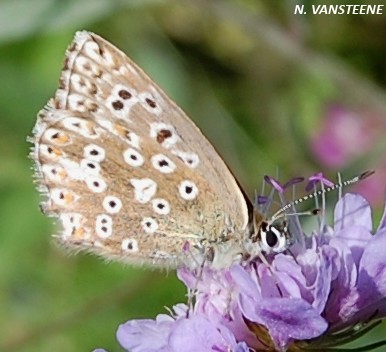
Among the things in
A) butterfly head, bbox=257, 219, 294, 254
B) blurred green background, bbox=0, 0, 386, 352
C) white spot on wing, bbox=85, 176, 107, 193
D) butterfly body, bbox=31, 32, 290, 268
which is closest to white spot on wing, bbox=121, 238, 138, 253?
butterfly body, bbox=31, 32, 290, 268

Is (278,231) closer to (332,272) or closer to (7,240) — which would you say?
(332,272)

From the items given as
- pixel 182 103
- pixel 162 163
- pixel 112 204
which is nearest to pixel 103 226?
pixel 112 204

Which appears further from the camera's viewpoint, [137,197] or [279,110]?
[279,110]

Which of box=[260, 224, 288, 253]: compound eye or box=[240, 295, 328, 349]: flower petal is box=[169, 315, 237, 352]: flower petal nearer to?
box=[240, 295, 328, 349]: flower petal

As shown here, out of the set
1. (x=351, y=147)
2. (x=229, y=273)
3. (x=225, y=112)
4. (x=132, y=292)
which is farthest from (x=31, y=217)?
(x=229, y=273)

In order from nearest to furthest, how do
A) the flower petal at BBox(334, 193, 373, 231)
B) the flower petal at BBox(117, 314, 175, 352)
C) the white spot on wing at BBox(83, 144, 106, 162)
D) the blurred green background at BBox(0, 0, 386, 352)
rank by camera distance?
1. the flower petal at BBox(117, 314, 175, 352)
2. the flower petal at BBox(334, 193, 373, 231)
3. the white spot on wing at BBox(83, 144, 106, 162)
4. the blurred green background at BBox(0, 0, 386, 352)
